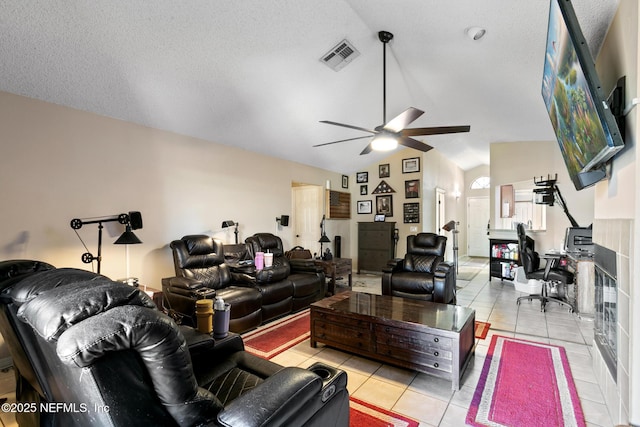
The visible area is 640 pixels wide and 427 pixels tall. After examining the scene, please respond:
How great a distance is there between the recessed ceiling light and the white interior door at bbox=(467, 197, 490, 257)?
7.67 m

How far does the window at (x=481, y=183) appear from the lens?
929cm

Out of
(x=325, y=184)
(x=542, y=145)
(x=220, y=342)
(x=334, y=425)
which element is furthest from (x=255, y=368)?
(x=542, y=145)

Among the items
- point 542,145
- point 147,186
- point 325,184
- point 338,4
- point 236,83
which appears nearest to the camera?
point 338,4

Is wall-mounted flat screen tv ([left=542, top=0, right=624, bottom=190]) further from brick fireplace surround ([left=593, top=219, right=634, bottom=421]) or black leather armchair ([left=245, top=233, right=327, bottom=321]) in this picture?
black leather armchair ([left=245, top=233, right=327, bottom=321])

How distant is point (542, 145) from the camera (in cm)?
563

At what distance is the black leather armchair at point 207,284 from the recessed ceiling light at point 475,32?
336cm

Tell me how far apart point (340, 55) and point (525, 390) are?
3.54 metres

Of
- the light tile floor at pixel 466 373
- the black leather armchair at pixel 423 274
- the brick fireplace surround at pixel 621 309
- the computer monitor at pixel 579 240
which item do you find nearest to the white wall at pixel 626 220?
the brick fireplace surround at pixel 621 309

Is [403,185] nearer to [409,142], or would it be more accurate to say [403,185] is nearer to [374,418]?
[409,142]

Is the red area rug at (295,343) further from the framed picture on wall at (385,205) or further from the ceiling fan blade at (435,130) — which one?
the framed picture on wall at (385,205)

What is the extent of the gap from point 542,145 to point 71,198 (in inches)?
287

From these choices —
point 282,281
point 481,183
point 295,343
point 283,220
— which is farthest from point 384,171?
point 295,343

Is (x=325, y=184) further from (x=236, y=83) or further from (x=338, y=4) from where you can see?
(x=338, y=4)

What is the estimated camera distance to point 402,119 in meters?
2.94
